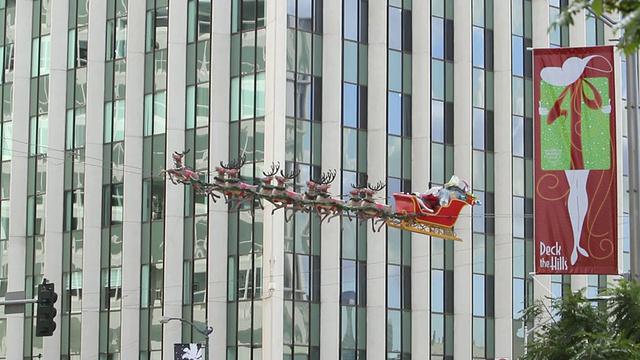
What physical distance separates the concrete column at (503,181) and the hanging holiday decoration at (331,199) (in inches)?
973

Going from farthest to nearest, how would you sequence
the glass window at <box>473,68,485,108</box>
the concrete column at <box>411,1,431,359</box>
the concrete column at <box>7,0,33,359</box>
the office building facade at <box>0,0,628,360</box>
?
1. the concrete column at <box>7,0,33,359</box>
2. the glass window at <box>473,68,485,108</box>
3. the concrete column at <box>411,1,431,359</box>
4. the office building facade at <box>0,0,628,360</box>

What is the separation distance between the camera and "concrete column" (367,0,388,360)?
61188 mm

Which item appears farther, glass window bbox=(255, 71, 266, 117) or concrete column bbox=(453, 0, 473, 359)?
concrete column bbox=(453, 0, 473, 359)

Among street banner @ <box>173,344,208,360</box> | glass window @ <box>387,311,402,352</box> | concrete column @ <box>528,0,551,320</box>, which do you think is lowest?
street banner @ <box>173,344,208,360</box>

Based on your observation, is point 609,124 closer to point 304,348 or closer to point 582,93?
point 582,93

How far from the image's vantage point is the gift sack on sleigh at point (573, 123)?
2714cm

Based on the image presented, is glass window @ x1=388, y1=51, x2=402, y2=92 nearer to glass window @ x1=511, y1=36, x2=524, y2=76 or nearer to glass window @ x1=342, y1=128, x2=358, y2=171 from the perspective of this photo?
glass window @ x1=342, y1=128, x2=358, y2=171

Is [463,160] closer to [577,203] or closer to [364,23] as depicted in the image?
[364,23]

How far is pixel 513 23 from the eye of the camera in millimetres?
66875

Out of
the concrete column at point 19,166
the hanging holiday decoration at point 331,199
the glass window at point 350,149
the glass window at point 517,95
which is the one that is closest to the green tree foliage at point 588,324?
the hanging holiday decoration at point 331,199

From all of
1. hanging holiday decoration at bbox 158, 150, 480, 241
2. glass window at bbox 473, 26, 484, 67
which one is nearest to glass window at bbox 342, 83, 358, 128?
glass window at bbox 473, 26, 484, 67

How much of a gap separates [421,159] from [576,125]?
36.4 metres

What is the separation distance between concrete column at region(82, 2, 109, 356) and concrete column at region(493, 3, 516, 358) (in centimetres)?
1975

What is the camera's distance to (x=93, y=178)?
65750mm
